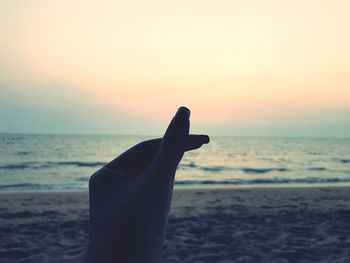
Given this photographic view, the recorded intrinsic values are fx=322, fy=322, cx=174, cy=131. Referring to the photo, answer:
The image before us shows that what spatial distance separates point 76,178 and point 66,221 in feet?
36.2

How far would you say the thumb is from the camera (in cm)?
122

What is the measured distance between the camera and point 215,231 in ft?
17.3

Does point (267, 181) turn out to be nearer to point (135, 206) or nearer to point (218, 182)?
point (218, 182)

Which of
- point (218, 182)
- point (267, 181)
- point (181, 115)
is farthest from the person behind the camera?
point (267, 181)

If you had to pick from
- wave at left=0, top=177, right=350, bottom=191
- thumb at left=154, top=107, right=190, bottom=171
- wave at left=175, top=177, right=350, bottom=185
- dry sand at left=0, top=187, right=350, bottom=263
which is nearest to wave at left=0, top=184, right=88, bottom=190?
wave at left=0, top=177, right=350, bottom=191

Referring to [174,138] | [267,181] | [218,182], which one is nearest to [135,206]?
[174,138]

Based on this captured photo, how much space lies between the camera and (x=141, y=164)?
1457 millimetres

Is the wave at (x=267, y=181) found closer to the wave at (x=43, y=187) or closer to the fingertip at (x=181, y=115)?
the wave at (x=43, y=187)

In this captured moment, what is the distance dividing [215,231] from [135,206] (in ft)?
14.0

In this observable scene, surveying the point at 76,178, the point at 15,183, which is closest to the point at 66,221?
the point at 15,183

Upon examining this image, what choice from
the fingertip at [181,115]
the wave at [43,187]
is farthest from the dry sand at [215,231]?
the wave at [43,187]

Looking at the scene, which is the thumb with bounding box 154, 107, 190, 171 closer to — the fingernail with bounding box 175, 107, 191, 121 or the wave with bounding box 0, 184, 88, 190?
the fingernail with bounding box 175, 107, 191, 121

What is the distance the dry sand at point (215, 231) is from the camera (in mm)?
4160

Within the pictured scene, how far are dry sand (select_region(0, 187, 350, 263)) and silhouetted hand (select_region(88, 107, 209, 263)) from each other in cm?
284
